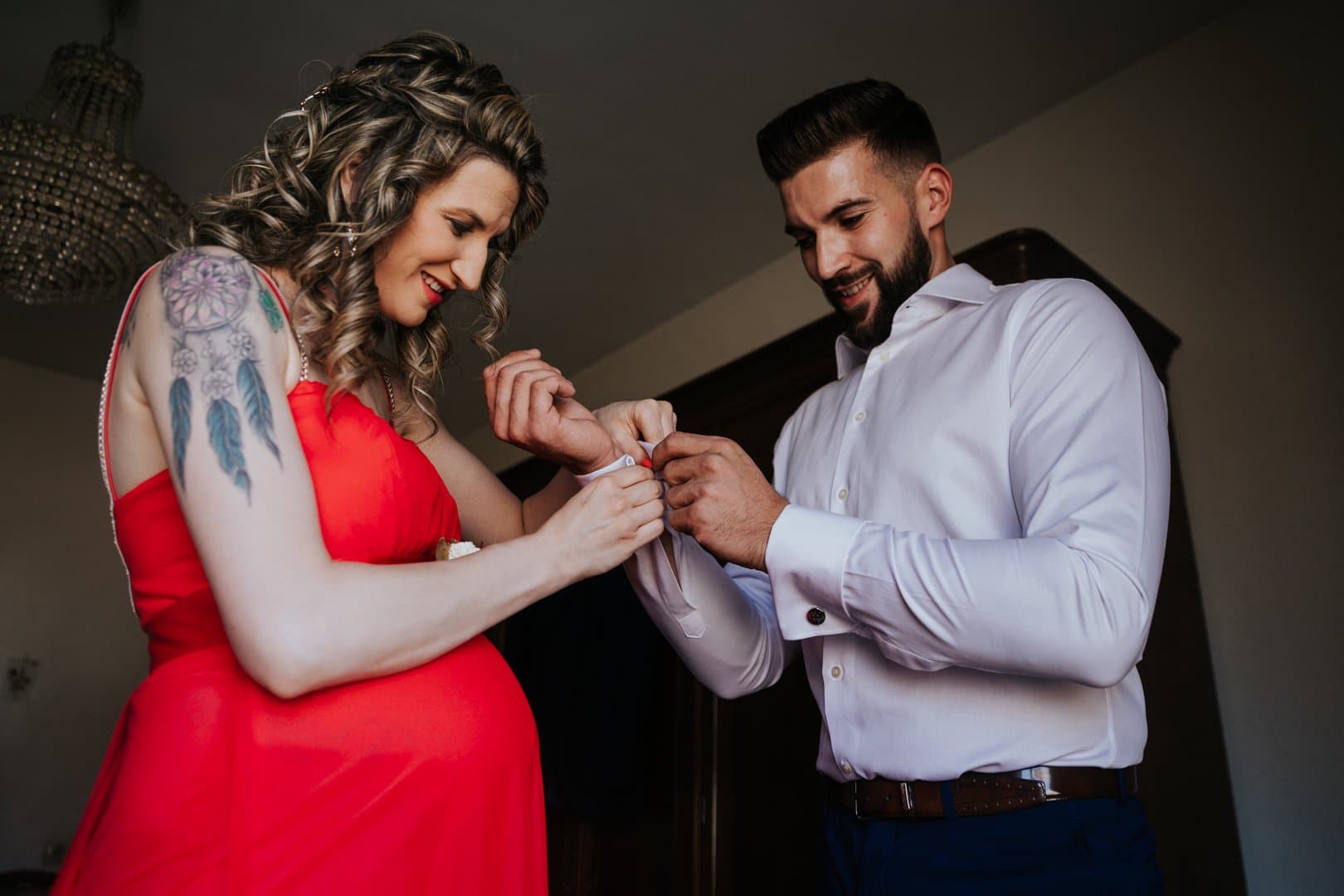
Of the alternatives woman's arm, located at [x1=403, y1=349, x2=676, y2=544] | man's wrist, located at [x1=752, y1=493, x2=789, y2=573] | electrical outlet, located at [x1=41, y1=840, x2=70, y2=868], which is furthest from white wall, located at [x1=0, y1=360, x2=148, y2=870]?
man's wrist, located at [x1=752, y1=493, x2=789, y2=573]

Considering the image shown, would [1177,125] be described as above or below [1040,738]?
above

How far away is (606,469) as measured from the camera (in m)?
1.43

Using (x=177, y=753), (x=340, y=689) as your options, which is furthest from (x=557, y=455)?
(x=177, y=753)

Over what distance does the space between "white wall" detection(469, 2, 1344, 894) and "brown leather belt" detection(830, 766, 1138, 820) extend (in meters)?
1.31

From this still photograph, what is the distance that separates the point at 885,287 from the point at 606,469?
0.64 m

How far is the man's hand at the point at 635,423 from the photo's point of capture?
152 centimetres

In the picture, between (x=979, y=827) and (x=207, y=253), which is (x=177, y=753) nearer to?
(x=207, y=253)

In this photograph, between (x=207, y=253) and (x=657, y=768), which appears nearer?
(x=207, y=253)

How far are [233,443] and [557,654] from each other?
8.40ft

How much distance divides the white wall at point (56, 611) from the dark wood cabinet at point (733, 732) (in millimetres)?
2746

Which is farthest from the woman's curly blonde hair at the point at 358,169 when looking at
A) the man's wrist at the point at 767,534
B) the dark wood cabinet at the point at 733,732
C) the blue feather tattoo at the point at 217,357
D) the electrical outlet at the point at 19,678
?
the electrical outlet at the point at 19,678

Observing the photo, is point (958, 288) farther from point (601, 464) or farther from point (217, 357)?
point (217, 357)

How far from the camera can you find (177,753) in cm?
99

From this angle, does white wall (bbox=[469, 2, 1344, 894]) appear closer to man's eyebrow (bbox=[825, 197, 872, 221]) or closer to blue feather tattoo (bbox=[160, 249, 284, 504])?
man's eyebrow (bbox=[825, 197, 872, 221])
